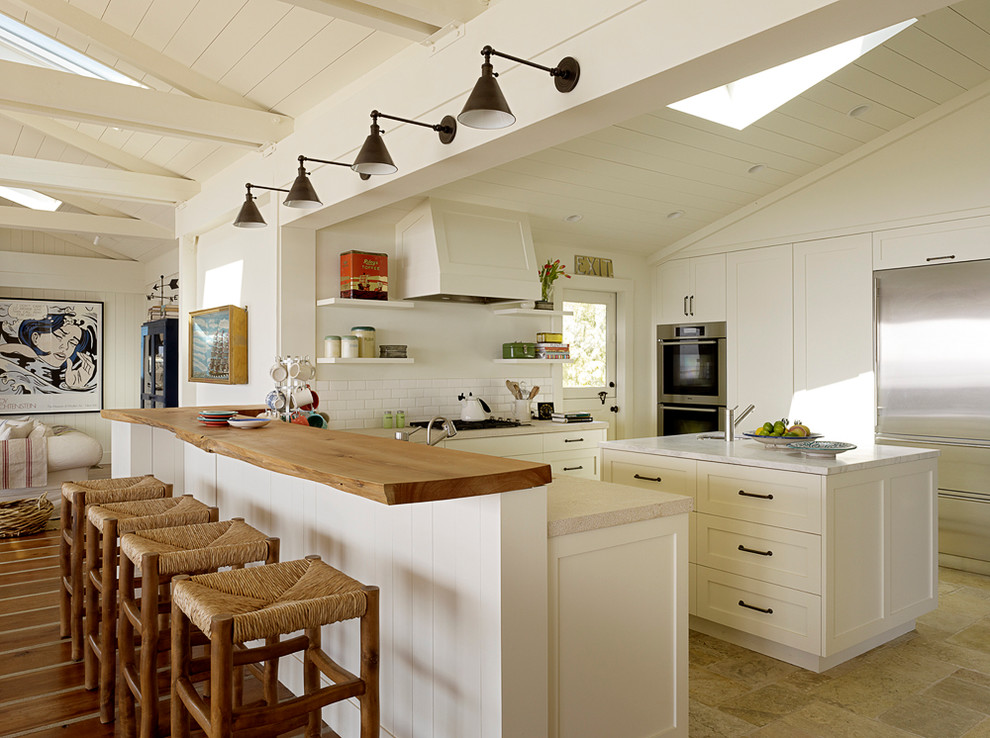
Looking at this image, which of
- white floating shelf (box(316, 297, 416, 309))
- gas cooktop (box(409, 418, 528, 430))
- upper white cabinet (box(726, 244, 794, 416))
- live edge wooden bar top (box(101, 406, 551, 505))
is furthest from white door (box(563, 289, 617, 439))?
live edge wooden bar top (box(101, 406, 551, 505))

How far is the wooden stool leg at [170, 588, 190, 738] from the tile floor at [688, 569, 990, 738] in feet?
5.71

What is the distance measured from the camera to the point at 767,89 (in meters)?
4.45

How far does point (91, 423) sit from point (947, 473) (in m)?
9.28

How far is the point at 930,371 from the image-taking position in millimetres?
4844

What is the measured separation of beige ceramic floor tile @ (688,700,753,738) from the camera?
8.36ft

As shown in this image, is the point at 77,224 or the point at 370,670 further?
the point at 77,224

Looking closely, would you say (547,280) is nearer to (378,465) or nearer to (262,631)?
(378,465)

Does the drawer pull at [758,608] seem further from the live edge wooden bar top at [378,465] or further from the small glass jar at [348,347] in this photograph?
the small glass jar at [348,347]

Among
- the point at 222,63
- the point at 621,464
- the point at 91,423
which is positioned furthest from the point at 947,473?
the point at 91,423

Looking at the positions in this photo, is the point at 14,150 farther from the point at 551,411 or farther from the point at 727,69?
the point at 727,69

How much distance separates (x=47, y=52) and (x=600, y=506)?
439 centimetres

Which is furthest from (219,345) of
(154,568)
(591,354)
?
(154,568)

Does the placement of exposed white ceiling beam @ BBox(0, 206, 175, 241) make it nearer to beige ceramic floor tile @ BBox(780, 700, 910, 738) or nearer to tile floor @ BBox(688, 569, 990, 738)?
tile floor @ BBox(688, 569, 990, 738)

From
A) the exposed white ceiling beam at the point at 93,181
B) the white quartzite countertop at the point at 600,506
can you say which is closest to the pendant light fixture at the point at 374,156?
the white quartzite countertop at the point at 600,506
